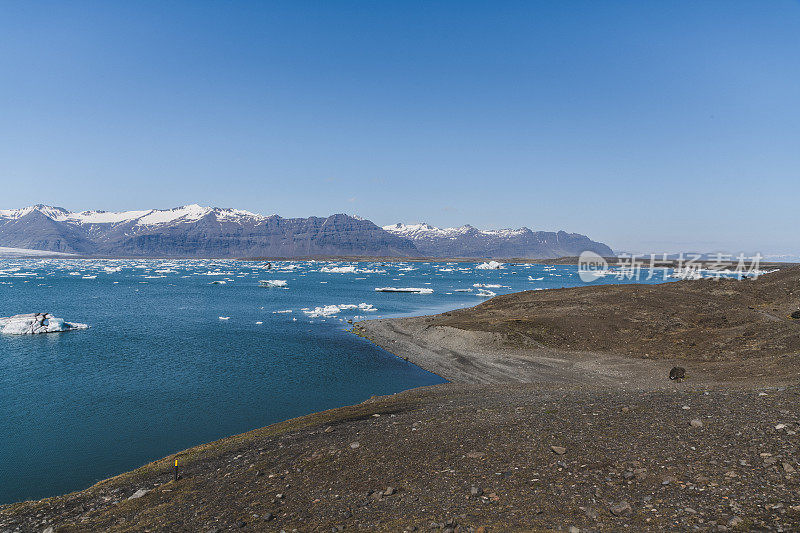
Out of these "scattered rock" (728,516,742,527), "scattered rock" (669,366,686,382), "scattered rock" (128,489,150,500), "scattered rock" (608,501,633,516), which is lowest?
"scattered rock" (128,489,150,500)

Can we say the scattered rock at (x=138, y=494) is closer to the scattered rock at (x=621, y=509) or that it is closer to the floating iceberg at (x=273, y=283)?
the scattered rock at (x=621, y=509)

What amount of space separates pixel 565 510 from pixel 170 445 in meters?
20.8

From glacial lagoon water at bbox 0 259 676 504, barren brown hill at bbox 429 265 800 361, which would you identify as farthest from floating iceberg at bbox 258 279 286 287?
barren brown hill at bbox 429 265 800 361

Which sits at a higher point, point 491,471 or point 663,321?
point 491,471

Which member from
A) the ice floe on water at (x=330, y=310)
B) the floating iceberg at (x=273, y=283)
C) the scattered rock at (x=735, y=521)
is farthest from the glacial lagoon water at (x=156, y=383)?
the floating iceberg at (x=273, y=283)

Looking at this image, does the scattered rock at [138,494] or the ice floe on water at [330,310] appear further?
the ice floe on water at [330,310]

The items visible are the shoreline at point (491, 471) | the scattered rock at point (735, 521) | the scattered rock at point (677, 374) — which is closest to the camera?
the scattered rock at point (735, 521)

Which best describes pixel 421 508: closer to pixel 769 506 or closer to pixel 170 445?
pixel 769 506

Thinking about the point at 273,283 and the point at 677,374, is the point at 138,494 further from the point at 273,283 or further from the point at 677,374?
the point at 273,283

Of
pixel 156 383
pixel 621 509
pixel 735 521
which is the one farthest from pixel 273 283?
pixel 735 521

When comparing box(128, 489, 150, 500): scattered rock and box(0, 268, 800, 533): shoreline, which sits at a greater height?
box(0, 268, 800, 533): shoreline

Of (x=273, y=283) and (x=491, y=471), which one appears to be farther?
(x=273, y=283)

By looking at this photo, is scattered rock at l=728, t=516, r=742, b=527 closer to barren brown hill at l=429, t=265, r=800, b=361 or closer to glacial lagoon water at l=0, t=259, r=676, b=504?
glacial lagoon water at l=0, t=259, r=676, b=504

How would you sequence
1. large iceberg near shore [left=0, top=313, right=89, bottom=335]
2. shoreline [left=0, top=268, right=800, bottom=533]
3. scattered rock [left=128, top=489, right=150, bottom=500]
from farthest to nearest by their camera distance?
1. large iceberg near shore [left=0, top=313, right=89, bottom=335]
2. scattered rock [left=128, top=489, right=150, bottom=500]
3. shoreline [left=0, top=268, right=800, bottom=533]
